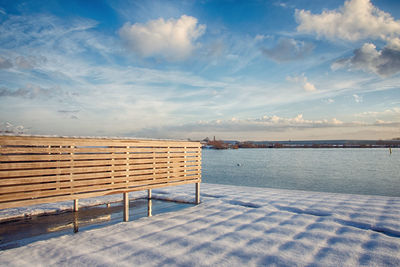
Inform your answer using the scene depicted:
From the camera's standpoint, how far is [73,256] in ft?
14.3

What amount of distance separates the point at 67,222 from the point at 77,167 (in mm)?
2367

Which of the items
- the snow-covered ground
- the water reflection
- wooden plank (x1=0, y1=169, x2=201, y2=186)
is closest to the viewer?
the snow-covered ground

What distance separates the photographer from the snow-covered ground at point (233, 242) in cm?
414

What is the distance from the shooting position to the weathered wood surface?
4.99 m

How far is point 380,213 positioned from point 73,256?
829 centimetres

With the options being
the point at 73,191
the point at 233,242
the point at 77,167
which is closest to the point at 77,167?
the point at 77,167

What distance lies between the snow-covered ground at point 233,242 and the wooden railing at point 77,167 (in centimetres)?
103

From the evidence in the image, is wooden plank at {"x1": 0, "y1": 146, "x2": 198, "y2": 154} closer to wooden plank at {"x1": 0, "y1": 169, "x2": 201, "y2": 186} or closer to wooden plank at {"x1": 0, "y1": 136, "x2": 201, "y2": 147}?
wooden plank at {"x1": 0, "y1": 136, "x2": 201, "y2": 147}

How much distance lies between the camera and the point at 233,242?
489cm

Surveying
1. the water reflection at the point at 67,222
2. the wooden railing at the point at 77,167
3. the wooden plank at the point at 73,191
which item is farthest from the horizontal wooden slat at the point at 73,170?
the water reflection at the point at 67,222

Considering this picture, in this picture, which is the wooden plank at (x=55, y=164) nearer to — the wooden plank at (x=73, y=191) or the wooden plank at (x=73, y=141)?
the wooden plank at (x=73, y=141)

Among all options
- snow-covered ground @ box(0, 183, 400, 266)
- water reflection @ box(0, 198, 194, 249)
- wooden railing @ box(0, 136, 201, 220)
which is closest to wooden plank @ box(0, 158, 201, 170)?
wooden railing @ box(0, 136, 201, 220)

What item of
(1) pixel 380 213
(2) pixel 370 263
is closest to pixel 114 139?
(2) pixel 370 263

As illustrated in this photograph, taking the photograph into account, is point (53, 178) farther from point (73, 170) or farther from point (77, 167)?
point (77, 167)
